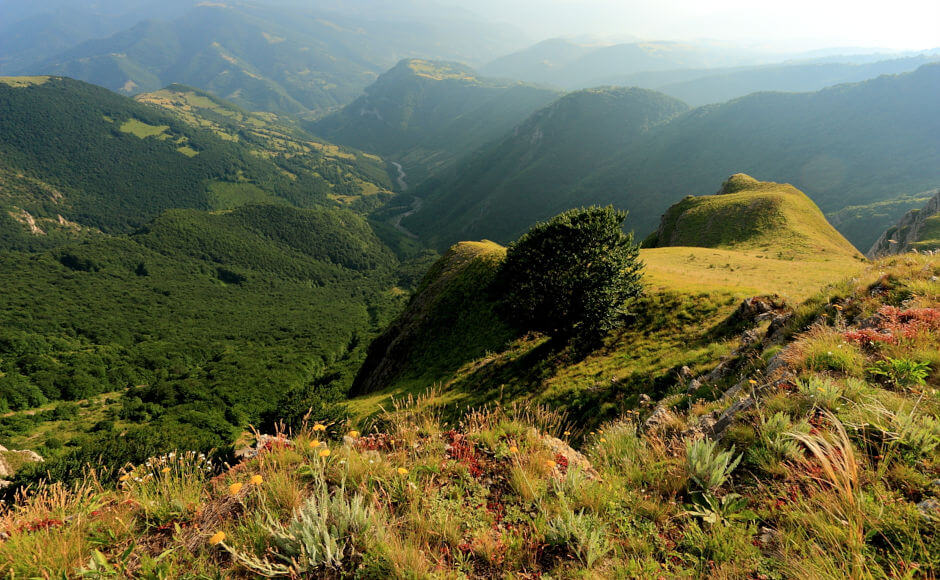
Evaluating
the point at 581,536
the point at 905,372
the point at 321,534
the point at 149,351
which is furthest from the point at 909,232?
the point at 149,351

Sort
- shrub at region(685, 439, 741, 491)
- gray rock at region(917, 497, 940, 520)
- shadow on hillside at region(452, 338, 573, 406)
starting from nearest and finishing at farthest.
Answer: gray rock at region(917, 497, 940, 520), shrub at region(685, 439, 741, 491), shadow on hillside at region(452, 338, 573, 406)

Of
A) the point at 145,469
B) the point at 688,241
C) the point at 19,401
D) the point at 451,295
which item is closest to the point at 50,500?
the point at 145,469

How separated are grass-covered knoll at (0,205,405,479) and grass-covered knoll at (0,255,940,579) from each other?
18.0 meters

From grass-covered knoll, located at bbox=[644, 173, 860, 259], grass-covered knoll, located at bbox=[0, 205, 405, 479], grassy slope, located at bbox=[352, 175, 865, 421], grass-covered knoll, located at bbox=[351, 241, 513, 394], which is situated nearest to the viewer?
grassy slope, located at bbox=[352, 175, 865, 421]

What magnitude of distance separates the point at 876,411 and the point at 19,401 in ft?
435

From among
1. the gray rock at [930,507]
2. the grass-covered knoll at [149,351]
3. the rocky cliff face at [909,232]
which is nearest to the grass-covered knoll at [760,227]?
the rocky cliff face at [909,232]

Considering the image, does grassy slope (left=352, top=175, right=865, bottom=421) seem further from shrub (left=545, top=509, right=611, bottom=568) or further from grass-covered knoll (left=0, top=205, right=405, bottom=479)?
grass-covered knoll (left=0, top=205, right=405, bottom=479)

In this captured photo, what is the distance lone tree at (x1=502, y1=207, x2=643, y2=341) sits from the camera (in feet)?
69.2

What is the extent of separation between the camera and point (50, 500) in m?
4.50

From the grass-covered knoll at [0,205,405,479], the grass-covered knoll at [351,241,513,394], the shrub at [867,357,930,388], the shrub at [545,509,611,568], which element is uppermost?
the shrub at [867,357,930,388]

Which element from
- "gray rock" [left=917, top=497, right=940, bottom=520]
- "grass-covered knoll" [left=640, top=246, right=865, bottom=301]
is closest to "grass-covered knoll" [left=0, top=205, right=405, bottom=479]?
"gray rock" [left=917, top=497, right=940, bottom=520]

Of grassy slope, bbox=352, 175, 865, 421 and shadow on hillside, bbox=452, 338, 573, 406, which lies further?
shadow on hillside, bbox=452, 338, 573, 406

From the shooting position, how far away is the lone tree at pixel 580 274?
2108 cm

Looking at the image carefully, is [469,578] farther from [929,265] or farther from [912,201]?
[912,201]
